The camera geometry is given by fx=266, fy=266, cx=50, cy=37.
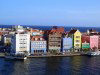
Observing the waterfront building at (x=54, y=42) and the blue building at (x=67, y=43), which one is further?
the blue building at (x=67, y=43)

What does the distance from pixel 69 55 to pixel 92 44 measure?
6768 millimetres

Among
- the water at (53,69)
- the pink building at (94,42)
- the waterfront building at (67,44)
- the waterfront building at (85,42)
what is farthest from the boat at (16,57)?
the pink building at (94,42)

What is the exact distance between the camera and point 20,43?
1486 inches

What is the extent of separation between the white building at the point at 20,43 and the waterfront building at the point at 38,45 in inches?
28.3

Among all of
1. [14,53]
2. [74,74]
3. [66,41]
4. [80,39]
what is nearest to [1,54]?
[14,53]

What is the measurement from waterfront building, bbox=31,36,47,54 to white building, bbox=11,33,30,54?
0.72 meters

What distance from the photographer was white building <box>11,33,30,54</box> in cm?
3741

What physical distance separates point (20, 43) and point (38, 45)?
263 centimetres

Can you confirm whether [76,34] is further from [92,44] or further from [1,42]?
[1,42]

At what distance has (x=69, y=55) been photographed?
37.9m

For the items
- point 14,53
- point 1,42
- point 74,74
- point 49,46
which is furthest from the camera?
point 1,42

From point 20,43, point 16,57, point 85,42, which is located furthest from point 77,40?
point 16,57

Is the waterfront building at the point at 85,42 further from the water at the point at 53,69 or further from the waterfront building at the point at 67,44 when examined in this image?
the water at the point at 53,69

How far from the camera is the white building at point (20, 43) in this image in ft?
123
